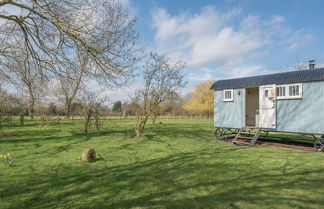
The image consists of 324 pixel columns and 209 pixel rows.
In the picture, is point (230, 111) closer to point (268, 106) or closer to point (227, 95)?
point (227, 95)

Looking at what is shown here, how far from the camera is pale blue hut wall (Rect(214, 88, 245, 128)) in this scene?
10141 mm

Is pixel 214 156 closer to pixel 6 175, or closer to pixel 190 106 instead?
pixel 6 175

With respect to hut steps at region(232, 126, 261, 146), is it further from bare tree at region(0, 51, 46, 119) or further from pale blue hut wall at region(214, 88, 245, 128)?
bare tree at region(0, 51, 46, 119)

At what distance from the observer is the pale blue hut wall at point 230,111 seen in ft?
33.3

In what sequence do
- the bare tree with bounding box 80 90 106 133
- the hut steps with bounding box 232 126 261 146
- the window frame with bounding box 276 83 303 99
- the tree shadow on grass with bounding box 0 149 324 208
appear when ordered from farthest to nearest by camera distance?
the bare tree with bounding box 80 90 106 133 < the hut steps with bounding box 232 126 261 146 < the window frame with bounding box 276 83 303 99 < the tree shadow on grass with bounding box 0 149 324 208

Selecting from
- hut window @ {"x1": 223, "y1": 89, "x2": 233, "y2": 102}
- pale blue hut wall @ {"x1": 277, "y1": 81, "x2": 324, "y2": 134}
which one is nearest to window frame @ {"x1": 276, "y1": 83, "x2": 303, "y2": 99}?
pale blue hut wall @ {"x1": 277, "y1": 81, "x2": 324, "y2": 134}

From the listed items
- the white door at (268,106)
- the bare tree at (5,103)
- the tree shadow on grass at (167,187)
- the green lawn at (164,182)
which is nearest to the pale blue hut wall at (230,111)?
the white door at (268,106)

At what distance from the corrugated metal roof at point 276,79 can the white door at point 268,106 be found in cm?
32

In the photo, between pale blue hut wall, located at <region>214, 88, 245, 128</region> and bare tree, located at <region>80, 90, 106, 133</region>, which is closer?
pale blue hut wall, located at <region>214, 88, 245, 128</region>

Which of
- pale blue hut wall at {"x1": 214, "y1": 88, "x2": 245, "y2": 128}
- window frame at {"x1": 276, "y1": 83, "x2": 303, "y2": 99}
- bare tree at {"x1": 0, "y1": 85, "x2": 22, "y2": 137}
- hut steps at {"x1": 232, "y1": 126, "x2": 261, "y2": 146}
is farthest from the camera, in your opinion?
bare tree at {"x1": 0, "y1": 85, "x2": 22, "y2": 137}

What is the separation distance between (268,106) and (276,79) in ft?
4.11

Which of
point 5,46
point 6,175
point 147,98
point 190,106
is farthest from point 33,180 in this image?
point 190,106

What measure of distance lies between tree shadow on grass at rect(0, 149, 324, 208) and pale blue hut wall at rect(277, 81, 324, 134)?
3134mm

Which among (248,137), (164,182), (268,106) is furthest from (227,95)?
(164,182)
